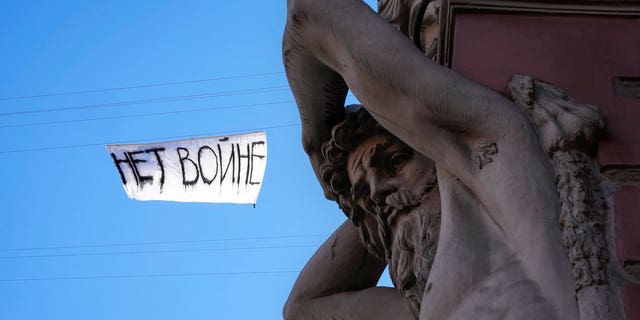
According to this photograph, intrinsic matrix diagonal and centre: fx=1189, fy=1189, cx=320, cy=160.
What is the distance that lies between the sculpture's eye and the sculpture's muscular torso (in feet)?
1.13

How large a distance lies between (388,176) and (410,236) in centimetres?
36

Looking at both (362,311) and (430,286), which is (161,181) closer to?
(362,311)

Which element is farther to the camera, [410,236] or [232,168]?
[232,168]

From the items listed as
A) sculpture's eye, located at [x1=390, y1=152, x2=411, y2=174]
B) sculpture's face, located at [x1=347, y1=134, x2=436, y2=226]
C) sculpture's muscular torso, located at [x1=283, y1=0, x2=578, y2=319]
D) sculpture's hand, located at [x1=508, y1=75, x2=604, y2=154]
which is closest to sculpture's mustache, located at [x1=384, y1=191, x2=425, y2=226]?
sculpture's face, located at [x1=347, y1=134, x2=436, y2=226]

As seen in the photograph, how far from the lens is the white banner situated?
10.4m

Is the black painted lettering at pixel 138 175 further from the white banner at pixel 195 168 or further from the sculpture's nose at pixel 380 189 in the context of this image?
the sculpture's nose at pixel 380 189

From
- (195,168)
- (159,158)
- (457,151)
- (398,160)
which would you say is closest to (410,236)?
(398,160)

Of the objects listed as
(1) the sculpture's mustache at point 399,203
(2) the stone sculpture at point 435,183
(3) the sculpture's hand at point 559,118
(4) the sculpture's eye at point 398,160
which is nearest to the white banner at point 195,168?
(2) the stone sculpture at point 435,183

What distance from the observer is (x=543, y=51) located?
13.9ft

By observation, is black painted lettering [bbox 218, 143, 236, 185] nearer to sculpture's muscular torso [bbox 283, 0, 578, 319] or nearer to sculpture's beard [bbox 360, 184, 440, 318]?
sculpture's muscular torso [bbox 283, 0, 578, 319]

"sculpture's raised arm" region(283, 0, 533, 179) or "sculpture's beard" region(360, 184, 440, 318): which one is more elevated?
"sculpture's raised arm" region(283, 0, 533, 179)

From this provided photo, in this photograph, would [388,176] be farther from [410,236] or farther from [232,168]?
[232,168]

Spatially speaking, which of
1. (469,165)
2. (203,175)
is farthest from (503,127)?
(203,175)

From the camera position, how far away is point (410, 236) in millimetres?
4414
